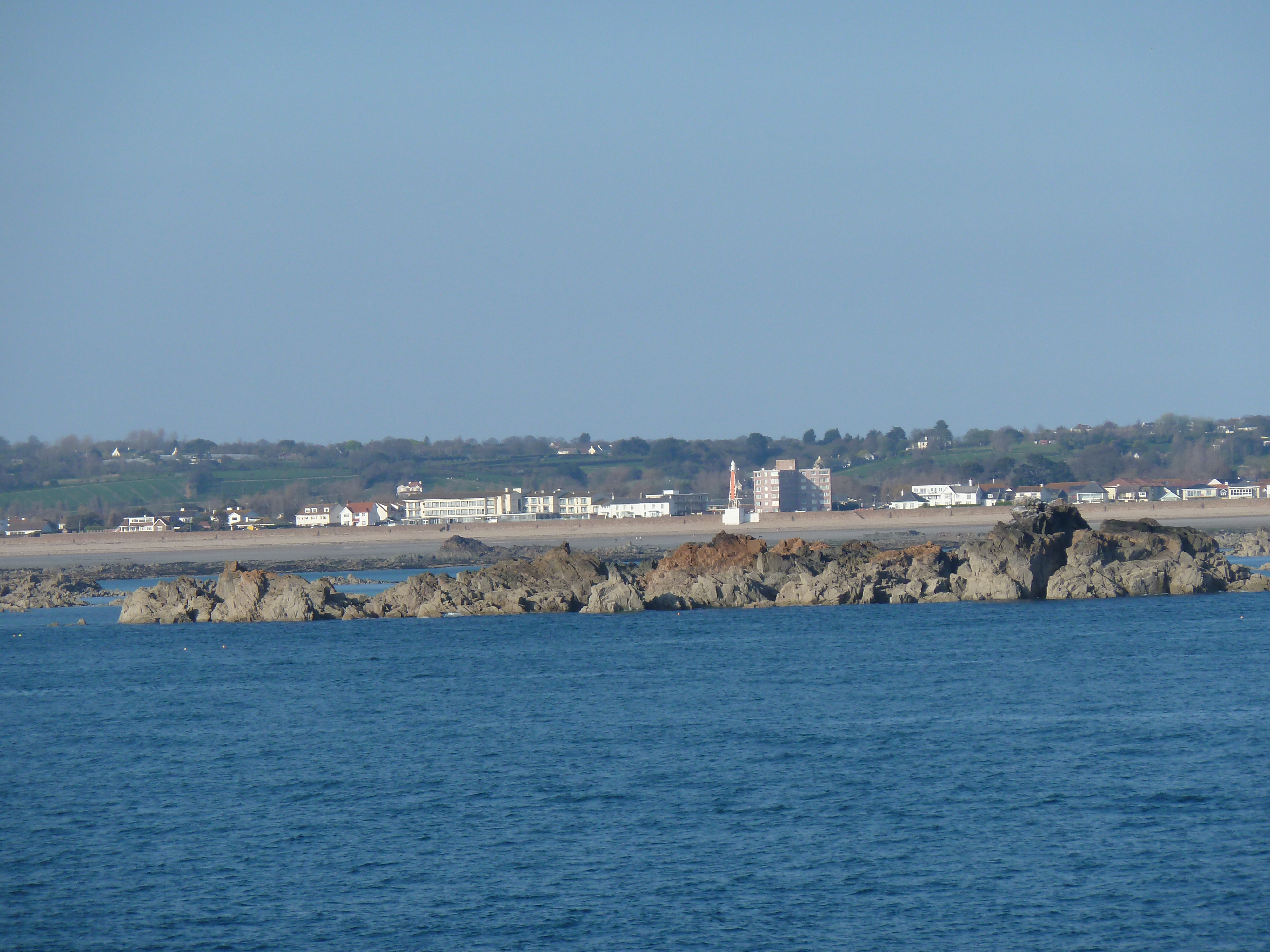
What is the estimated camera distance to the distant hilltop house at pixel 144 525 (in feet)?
391

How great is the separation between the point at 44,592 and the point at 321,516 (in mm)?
76590

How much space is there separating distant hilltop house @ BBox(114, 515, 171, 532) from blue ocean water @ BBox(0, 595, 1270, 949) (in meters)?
90.5

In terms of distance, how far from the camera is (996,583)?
43.3m

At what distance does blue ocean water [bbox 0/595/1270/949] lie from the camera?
13.6 metres

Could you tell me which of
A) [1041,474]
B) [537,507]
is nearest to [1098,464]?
[1041,474]

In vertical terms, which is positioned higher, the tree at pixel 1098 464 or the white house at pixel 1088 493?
the tree at pixel 1098 464

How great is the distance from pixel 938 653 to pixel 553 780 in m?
14.6

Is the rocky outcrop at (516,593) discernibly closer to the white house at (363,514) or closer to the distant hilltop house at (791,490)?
the distant hilltop house at (791,490)

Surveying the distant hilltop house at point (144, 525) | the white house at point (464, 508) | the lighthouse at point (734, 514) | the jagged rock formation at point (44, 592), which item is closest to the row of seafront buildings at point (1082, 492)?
the lighthouse at point (734, 514)

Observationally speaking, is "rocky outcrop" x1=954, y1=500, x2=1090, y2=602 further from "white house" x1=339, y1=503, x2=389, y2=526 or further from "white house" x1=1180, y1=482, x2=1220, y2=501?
"white house" x1=339, y1=503, x2=389, y2=526

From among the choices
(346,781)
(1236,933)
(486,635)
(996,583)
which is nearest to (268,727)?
(346,781)

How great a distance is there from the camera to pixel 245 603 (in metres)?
45.9

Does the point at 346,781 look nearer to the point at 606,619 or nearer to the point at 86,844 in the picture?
the point at 86,844

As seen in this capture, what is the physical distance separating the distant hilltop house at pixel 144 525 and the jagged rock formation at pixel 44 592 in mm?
45554
